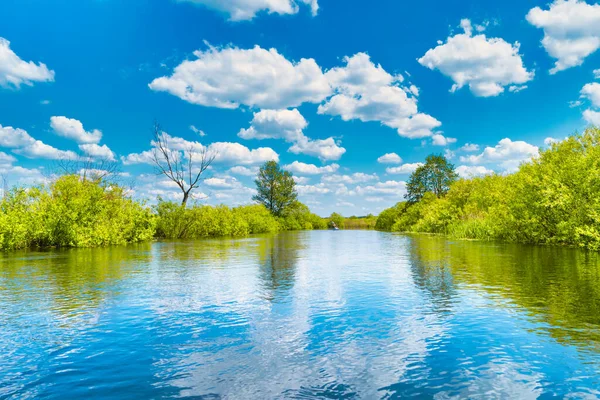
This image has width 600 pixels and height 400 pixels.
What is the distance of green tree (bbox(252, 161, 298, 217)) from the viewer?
361 feet

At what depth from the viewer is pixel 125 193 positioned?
143ft

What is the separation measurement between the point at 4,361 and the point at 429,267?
54.3 feet

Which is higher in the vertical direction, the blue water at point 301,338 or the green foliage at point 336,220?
the green foliage at point 336,220

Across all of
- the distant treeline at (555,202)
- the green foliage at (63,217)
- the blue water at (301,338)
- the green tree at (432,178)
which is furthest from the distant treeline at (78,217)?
the green tree at (432,178)

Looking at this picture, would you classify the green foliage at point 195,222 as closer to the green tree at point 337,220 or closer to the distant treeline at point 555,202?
the distant treeline at point 555,202

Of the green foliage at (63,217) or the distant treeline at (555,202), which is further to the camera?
the green foliage at (63,217)

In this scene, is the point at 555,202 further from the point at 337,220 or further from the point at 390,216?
the point at 337,220

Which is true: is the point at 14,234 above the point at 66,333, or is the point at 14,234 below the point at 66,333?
above

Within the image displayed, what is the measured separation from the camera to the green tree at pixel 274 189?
11006 centimetres

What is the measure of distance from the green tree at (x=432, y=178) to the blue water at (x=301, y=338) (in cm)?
8152

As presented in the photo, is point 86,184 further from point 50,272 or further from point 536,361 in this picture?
point 536,361

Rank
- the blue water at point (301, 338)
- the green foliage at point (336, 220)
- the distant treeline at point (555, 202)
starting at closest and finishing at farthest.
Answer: the blue water at point (301, 338)
the distant treeline at point (555, 202)
the green foliage at point (336, 220)

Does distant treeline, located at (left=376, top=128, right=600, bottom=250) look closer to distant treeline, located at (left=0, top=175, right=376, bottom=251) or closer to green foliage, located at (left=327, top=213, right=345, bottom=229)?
distant treeline, located at (left=0, top=175, right=376, bottom=251)

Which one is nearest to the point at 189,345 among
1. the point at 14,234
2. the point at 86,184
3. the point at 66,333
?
the point at 66,333
